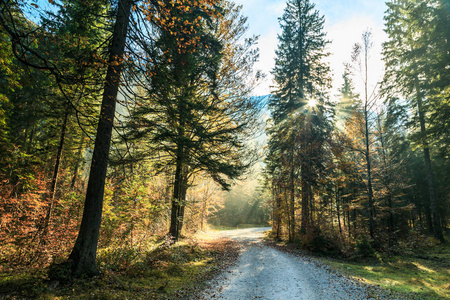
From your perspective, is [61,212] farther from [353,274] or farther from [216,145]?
[353,274]

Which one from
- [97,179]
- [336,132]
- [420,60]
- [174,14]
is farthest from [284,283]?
[420,60]

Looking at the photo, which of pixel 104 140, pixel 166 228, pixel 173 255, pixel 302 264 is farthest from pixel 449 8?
pixel 166 228

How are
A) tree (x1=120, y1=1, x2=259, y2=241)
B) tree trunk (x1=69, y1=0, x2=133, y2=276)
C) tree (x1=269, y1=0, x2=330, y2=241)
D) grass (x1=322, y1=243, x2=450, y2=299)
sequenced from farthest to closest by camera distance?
tree (x1=269, y1=0, x2=330, y2=241), tree (x1=120, y1=1, x2=259, y2=241), grass (x1=322, y1=243, x2=450, y2=299), tree trunk (x1=69, y1=0, x2=133, y2=276)

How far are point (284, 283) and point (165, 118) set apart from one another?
7955mm

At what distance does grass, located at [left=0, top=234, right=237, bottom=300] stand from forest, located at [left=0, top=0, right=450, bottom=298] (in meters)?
0.24

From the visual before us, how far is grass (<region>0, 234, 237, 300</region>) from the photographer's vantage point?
4730 mm

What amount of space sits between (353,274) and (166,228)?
38.6 feet

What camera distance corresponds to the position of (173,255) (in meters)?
9.12

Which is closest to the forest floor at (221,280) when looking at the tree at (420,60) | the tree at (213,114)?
the tree at (213,114)

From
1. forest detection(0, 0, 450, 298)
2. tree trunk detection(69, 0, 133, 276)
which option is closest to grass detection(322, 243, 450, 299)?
forest detection(0, 0, 450, 298)

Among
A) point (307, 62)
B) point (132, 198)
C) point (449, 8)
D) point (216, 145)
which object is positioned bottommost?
point (132, 198)

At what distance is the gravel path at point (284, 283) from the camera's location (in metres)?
6.20

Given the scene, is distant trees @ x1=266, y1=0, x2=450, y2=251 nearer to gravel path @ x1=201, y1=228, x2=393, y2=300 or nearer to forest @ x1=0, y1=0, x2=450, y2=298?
forest @ x1=0, y1=0, x2=450, y2=298

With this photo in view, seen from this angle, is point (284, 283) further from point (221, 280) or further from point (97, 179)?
point (97, 179)
